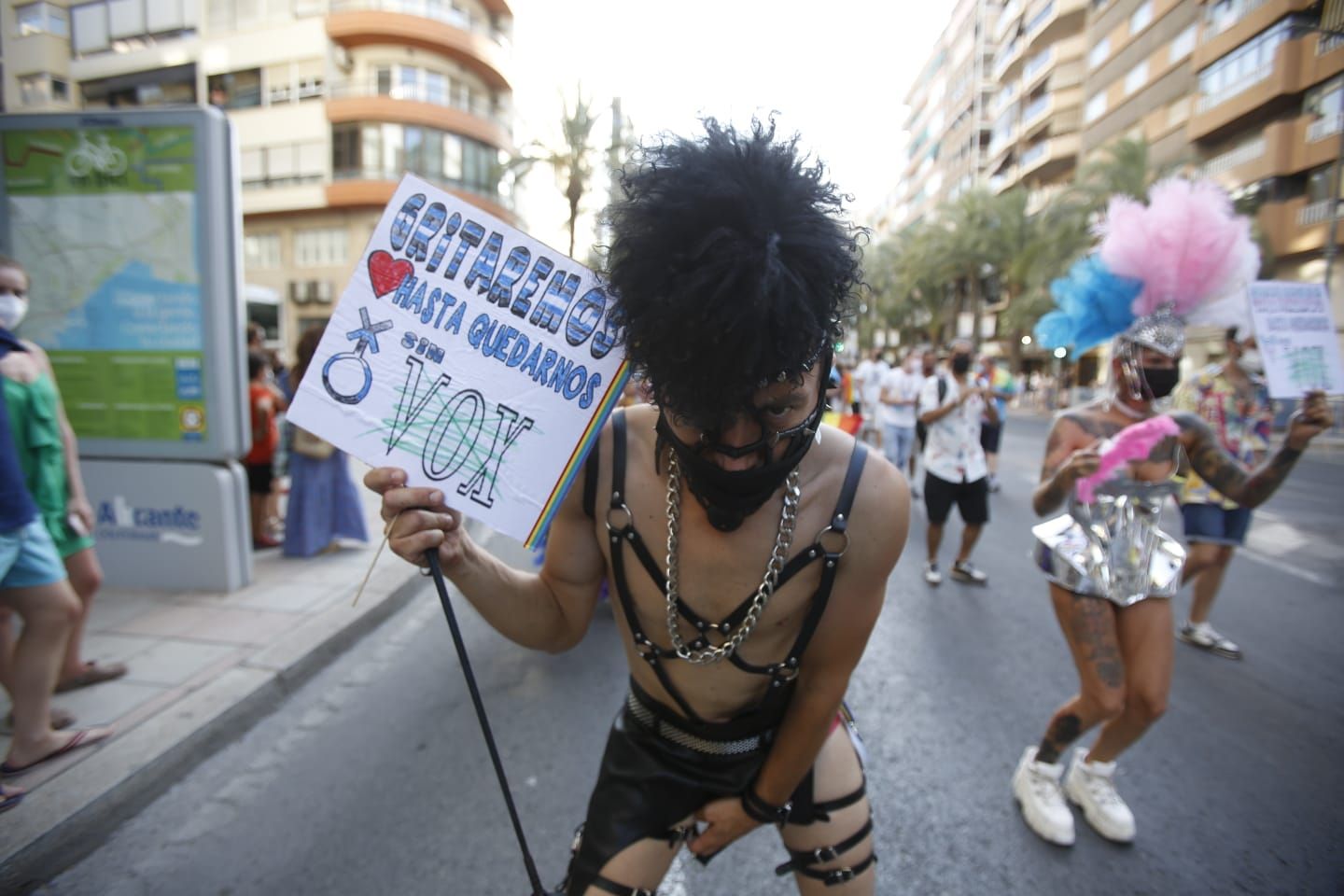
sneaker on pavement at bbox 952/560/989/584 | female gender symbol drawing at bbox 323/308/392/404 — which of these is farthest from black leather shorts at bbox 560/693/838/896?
sneaker on pavement at bbox 952/560/989/584

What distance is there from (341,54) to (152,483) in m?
28.2

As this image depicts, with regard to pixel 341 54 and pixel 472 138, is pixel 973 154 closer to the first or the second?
pixel 472 138

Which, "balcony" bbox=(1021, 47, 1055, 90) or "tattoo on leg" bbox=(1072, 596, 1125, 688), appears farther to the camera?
"balcony" bbox=(1021, 47, 1055, 90)

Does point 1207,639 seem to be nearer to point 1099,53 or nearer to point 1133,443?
point 1133,443

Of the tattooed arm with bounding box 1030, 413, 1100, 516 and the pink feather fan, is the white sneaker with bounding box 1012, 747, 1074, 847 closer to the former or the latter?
the tattooed arm with bounding box 1030, 413, 1100, 516

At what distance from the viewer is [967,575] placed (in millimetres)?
5480

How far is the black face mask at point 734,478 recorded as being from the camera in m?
1.28

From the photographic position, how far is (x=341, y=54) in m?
26.1

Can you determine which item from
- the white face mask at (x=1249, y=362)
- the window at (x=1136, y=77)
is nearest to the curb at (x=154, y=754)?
Answer: the white face mask at (x=1249, y=362)

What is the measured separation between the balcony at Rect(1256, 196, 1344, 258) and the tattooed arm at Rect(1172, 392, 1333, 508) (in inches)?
830

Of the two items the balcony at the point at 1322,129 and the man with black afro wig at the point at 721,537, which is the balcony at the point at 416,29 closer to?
the balcony at the point at 1322,129

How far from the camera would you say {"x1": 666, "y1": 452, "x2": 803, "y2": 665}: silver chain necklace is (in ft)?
4.68

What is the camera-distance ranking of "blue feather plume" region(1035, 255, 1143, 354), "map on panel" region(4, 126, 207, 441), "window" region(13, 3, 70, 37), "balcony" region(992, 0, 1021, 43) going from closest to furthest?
1. "blue feather plume" region(1035, 255, 1143, 354)
2. "window" region(13, 3, 70, 37)
3. "map on panel" region(4, 126, 207, 441)
4. "balcony" region(992, 0, 1021, 43)

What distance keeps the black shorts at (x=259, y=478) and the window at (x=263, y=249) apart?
26464 mm
